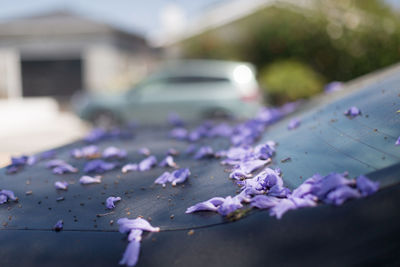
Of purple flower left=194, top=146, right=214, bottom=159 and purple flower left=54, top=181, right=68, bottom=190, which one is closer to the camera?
purple flower left=54, top=181, right=68, bottom=190

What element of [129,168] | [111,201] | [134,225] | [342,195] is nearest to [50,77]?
[129,168]

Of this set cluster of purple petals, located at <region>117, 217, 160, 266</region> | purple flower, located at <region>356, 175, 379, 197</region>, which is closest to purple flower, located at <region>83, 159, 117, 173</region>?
cluster of purple petals, located at <region>117, 217, 160, 266</region>

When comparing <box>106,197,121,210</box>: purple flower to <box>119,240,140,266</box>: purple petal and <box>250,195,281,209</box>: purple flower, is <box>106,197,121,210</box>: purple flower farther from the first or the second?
<box>250,195,281,209</box>: purple flower

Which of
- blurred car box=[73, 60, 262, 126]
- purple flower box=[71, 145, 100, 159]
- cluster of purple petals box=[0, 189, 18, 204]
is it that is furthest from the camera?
blurred car box=[73, 60, 262, 126]

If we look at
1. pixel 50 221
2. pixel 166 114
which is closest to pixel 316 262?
pixel 50 221

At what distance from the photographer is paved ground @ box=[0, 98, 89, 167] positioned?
31.2ft

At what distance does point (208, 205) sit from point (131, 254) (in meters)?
0.32

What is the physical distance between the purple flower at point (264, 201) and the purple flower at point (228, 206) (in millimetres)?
47

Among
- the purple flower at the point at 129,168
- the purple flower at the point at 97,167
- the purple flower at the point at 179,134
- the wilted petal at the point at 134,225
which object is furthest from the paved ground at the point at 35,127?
the wilted petal at the point at 134,225

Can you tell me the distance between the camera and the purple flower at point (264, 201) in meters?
1.39

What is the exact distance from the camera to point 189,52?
50.6ft

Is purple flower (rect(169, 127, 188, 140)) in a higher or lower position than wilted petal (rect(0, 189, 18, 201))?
higher

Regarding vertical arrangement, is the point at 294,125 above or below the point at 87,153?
above

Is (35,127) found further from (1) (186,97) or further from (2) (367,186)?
(2) (367,186)
